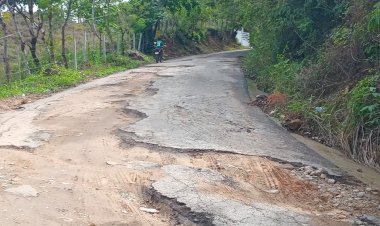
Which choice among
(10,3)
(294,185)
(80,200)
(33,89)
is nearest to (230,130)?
(294,185)

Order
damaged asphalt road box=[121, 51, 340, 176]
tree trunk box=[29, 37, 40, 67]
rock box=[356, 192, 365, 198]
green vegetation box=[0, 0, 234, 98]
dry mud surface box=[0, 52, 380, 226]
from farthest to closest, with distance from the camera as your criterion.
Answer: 1. tree trunk box=[29, 37, 40, 67]
2. green vegetation box=[0, 0, 234, 98]
3. damaged asphalt road box=[121, 51, 340, 176]
4. rock box=[356, 192, 365, 198]
5. dry mud surface box=[0, 52, 380, 226]

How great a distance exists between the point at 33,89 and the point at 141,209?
30.2 ft

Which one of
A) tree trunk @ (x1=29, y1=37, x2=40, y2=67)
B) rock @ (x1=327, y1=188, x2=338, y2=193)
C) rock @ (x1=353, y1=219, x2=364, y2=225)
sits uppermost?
tree trunk @ (x1=29, y1=37, x2=40, y2=67)

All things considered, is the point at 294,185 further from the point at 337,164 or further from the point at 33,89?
the point at 33,89

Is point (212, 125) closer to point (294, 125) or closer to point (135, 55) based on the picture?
point (294, 125)

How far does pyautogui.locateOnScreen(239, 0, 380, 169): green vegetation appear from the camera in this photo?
23.2 ft

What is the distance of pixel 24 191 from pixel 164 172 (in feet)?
5.10

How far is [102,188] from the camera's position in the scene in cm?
480

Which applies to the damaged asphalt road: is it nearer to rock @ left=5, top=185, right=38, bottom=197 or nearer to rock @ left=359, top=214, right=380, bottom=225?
rock @ left=359, top=214, right=380, bottom=225

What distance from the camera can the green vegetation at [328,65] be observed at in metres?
7.07

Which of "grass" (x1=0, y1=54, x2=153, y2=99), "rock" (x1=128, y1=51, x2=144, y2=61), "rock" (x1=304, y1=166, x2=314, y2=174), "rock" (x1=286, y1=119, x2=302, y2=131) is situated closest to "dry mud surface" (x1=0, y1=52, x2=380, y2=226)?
"rock" (x1=304, y1=166, x2=314, y2=174)

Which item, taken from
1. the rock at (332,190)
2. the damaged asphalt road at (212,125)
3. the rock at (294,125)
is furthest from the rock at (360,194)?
the rock at (294,125)

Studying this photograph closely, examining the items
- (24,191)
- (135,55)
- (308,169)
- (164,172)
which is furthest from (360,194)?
(135,55)

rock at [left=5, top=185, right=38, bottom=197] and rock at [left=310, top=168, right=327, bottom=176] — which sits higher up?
rock at [left=5, top=185, right=38, bottom=197]
